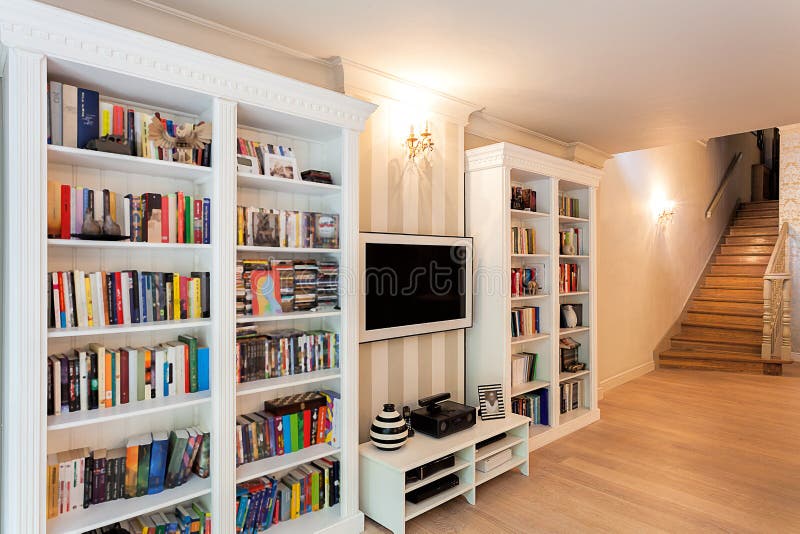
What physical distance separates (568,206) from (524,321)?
3.76ft

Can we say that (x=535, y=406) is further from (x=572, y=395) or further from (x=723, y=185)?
(x=723, y=185)

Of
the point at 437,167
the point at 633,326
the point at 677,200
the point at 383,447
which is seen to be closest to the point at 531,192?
the point at 437,167

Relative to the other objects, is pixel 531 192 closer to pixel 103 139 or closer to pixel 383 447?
pixel 383 447

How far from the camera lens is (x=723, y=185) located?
8.31m

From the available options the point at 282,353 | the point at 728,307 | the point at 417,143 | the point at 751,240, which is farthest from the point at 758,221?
the point at 282,353

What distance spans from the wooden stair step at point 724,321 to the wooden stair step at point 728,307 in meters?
0.05

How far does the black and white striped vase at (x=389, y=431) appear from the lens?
268 centimetres

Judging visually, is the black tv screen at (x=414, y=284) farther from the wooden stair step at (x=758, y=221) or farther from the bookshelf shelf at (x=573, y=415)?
the wooden stair step at (x=758, y=221)

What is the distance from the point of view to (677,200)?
6.87m

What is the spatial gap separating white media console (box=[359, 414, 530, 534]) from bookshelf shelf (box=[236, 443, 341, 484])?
267mm

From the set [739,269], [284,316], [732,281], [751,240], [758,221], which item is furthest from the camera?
[758,221]

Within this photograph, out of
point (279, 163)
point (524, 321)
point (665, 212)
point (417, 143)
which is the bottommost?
point (524, 321)

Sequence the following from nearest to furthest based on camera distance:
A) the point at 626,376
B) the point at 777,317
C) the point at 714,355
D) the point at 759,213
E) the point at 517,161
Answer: the point at 517,161 < the point at 626,376 < the point at 777,317 < the point at 714,355 < the point at 759,213

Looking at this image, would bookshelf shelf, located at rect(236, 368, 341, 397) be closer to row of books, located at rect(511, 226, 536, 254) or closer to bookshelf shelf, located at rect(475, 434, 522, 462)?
bookshelf shelf, located at rect(475, 434, 522, 462)
